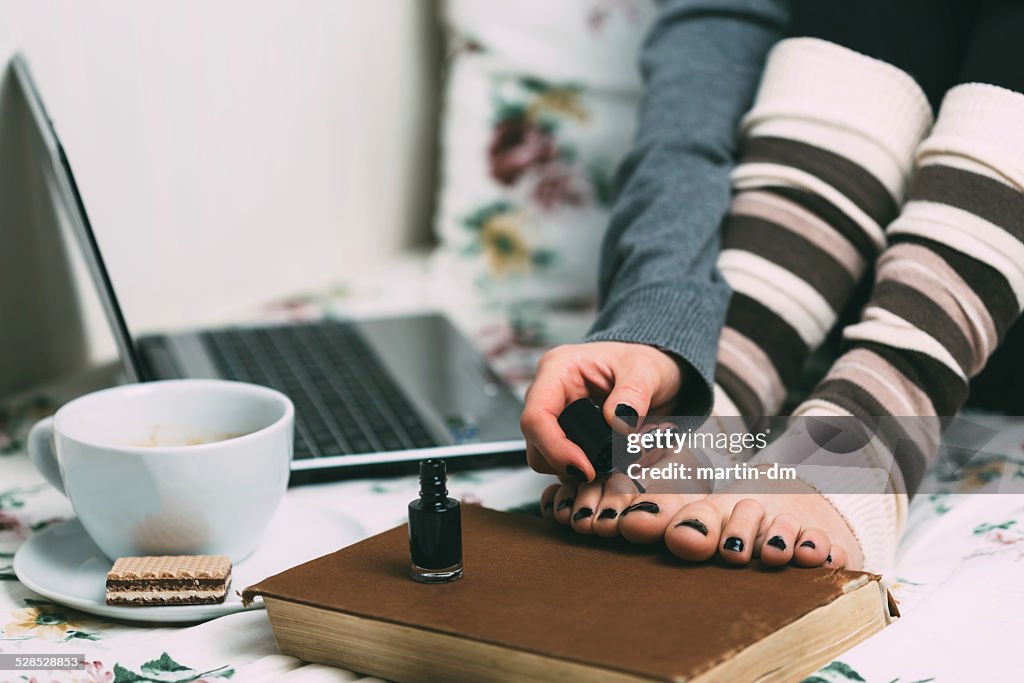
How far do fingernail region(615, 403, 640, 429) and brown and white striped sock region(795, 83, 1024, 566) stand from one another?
0.13m

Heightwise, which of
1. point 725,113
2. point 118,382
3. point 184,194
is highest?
point 725,113

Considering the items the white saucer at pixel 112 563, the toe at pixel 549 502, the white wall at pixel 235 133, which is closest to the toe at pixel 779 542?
the toe at pixel 549 502

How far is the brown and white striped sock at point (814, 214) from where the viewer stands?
2.32 ft

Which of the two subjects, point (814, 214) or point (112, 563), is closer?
point (112, 563)

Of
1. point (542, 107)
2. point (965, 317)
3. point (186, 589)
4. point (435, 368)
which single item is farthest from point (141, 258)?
point (965, 317)

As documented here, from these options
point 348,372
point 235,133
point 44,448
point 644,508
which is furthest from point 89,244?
point 235,133

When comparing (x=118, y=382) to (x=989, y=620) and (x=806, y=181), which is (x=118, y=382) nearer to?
(x=806, y=181)

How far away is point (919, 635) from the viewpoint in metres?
0.50

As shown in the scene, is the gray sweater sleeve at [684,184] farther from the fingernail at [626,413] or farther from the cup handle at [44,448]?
the cup handle at [44,448]

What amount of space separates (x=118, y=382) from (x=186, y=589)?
1.38ft

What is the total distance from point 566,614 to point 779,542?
4.6 inches

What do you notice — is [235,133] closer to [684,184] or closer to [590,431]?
[684,184]

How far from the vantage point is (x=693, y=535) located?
1.65 feet

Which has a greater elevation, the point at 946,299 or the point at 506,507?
the point at 946,299
